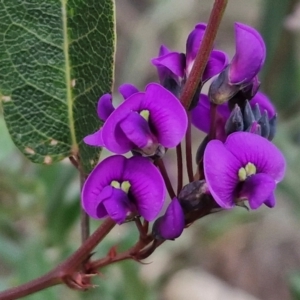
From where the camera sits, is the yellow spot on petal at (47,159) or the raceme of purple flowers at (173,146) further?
the yellow spot on petal at (47,159)

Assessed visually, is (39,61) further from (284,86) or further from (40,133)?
(284,86)

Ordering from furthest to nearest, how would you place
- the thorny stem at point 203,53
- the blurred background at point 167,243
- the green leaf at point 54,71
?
the blurred background at point 167,243 < the green leaf at point 54,71 < the thorny stem at point 203,53

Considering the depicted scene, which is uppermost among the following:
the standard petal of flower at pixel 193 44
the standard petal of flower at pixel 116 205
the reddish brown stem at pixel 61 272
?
the standard petal of flower at pixel 193 44

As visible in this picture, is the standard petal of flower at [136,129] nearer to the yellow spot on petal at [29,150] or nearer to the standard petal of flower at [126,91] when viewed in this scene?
the standard petal of flower at [126,91]

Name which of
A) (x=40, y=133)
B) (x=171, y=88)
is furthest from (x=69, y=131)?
(x=171, y=88)

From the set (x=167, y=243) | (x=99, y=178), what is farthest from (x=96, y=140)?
(x=167, y=243)

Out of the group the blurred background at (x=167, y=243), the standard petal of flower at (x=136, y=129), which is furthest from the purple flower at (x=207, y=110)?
the blurred background at (x=167, y=243)
